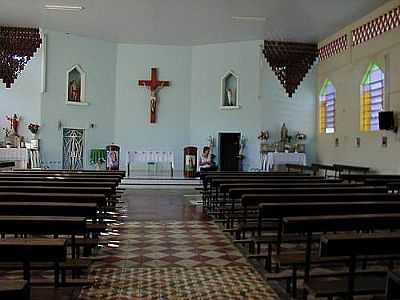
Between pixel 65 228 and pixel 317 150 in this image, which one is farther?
pixel 317 150

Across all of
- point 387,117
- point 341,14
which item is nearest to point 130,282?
point 387,117

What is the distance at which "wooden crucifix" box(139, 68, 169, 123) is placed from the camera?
16.7 metres

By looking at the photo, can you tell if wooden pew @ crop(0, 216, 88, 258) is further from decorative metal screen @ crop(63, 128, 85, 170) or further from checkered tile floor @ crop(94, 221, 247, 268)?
decorative metal screen @ crop(63, 128, 85, 170)

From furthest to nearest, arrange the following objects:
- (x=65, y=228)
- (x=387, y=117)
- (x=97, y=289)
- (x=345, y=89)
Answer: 1. (x=345, y=89)
2. (x=387, y=117)
3. (x=97, y=289)
4. (x=65, y=228)

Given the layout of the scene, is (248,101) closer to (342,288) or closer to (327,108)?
(327,108)

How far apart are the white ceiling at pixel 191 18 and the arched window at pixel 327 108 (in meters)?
1.64

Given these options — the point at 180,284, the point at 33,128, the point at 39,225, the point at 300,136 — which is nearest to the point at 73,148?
the point at 33,128

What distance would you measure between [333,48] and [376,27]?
2747mm

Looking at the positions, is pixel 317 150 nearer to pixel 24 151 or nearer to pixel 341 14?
pixel 341 14

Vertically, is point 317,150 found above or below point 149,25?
below

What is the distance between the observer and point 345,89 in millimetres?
14078

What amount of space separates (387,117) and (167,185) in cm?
574

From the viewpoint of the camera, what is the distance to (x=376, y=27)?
40.3ft

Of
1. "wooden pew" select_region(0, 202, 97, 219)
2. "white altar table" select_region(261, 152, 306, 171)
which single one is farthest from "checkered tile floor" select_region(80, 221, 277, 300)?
"white altar table" select_region(261, 152, 306, 171)
